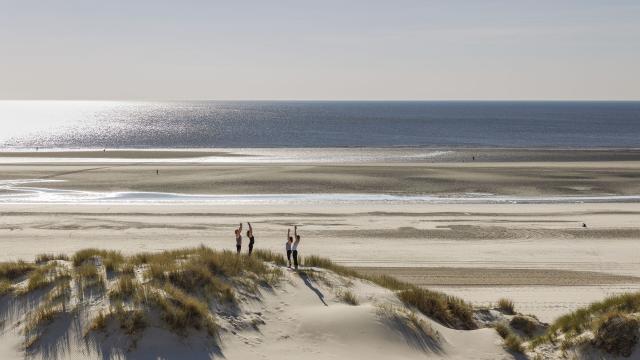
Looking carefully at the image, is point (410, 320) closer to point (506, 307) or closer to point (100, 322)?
point (506, 307)

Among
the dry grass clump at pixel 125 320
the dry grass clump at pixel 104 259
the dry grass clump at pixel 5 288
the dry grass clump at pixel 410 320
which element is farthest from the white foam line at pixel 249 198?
the dry grass clump at pixel 125 320

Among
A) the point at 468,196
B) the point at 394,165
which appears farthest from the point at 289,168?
the point at 468,196

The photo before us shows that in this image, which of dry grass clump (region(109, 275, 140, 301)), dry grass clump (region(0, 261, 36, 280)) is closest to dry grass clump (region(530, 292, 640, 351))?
dry grass clump (region(109, 275, 140, 301))

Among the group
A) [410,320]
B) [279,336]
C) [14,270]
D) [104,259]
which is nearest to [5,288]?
[14,270]

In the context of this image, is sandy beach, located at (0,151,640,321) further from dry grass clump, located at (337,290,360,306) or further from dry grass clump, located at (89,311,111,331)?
dry grass clump, located at (89,311,111,331)

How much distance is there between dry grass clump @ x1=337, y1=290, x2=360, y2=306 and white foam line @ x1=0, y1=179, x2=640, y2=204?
2304 centimetres

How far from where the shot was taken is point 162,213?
33.2 m

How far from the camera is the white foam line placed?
37.4 metres

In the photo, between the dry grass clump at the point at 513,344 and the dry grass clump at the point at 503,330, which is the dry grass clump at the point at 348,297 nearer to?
the dry grass clump at the point at 503,330

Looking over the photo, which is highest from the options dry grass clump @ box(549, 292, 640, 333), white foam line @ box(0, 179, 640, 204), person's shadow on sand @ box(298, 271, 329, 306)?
white foam line @ box(0, 179, 640, 204)

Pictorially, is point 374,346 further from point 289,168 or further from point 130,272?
point 289,168

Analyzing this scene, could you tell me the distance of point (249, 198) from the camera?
38.6m

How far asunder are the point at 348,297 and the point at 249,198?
2490 centimetres

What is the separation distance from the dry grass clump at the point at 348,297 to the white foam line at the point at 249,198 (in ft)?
75.6
